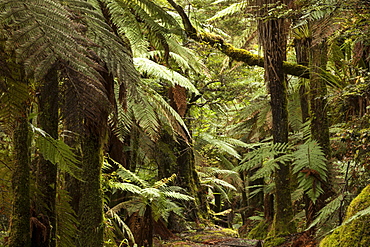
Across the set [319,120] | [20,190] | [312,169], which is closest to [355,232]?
[20,190]

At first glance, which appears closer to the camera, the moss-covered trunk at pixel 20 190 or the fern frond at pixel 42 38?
the fern frond at pixel 42 38

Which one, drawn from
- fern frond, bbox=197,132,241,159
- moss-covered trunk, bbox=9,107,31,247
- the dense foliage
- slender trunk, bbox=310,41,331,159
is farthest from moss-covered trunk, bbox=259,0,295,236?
fern frond, bbox=197,132,241,159

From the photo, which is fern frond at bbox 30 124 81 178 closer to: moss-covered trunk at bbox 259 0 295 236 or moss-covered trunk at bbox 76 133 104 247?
moss-covered trunk at bbox 76 133 104 247

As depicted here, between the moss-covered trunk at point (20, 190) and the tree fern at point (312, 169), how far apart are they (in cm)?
329

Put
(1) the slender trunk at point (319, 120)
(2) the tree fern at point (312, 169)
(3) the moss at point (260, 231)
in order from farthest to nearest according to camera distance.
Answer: (3) the moss at point (260, 231) → (1) the slender trunk at point (319, 120) → (2) the tree fern at point (312, 169)

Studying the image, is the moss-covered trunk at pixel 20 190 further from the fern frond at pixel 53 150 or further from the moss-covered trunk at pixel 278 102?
the moss-covered trunk at pixel 278 102

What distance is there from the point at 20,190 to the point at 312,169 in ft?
11.1

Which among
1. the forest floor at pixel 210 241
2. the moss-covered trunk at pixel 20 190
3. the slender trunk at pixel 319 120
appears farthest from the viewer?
the slender trunk at pixel 319 120

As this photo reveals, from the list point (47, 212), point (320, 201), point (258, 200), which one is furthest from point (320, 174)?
point (258, 200)

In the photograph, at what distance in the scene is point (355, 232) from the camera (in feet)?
7.89

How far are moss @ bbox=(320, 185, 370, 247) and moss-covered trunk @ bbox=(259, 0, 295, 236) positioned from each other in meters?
2.50

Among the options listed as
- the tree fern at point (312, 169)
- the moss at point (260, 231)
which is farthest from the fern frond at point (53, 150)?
the moss at point (260, 231)

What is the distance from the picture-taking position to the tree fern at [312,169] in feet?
14.4

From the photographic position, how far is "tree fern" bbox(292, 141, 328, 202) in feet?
14.4
